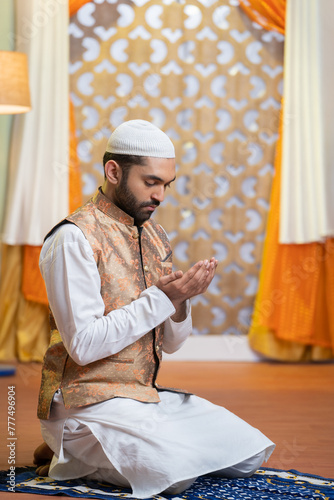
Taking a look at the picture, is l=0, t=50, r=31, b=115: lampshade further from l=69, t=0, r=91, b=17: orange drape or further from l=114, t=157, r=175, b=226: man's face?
l=114, t=157, r=175, b=226: man's face

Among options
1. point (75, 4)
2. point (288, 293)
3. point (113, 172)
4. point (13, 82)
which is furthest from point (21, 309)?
point (113, 172)

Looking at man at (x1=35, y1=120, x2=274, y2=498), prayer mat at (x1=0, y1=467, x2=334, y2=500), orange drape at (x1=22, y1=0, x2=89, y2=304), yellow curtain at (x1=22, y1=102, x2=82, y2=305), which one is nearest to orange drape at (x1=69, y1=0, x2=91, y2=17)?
orange drape at (x1=22, y1=0, x2=89, y2=304)

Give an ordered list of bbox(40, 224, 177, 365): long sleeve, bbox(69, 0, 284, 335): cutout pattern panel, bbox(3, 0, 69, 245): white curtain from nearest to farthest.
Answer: bbox(40, 224, 177, 365): long sleeve
bbox(3, 0, 69, 245): white curtain
bbox(69, 0, 284, 335): cutout pattern panel

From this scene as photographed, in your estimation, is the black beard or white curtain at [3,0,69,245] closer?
the black beard

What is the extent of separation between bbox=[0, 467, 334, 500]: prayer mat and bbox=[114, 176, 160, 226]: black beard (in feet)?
2.19

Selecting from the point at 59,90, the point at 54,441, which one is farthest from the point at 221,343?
the point at 54,441

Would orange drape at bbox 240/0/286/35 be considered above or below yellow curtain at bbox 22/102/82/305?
above

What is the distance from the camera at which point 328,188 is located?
3869mm

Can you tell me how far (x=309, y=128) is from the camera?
3861mm

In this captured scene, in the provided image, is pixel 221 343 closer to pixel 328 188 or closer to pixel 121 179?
pixel 328 188

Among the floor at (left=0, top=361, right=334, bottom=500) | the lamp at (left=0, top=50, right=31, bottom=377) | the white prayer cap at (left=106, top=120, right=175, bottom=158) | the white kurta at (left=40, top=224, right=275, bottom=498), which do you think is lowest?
the floor at (left=0, top=361, right=334, bottom=500)

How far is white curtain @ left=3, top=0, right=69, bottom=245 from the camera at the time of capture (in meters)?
3.79

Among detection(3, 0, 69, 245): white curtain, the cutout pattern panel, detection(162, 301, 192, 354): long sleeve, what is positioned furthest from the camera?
the cutout pattern panel

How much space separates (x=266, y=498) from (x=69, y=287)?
668 millimetres
